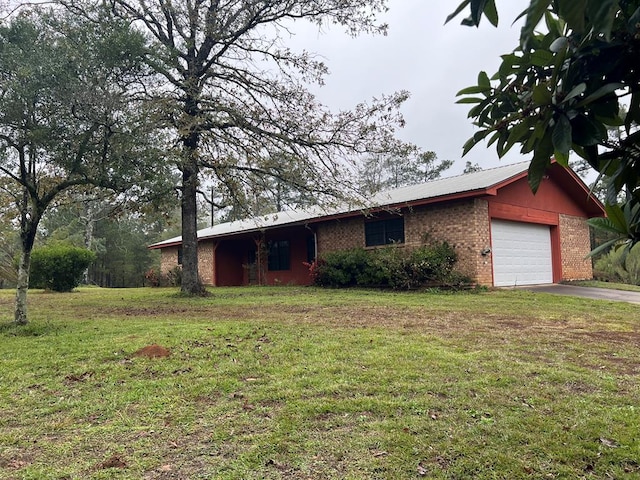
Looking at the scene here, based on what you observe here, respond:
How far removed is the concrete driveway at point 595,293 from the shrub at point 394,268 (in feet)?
8.75

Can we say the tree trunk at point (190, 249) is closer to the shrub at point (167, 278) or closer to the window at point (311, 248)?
the window at point (311, 248)

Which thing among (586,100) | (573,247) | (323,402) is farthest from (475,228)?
(586,100)

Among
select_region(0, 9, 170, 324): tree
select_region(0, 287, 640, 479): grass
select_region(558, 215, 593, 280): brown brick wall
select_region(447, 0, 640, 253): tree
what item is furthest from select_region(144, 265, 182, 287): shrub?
select_region(447, 0, 640, 253): tree

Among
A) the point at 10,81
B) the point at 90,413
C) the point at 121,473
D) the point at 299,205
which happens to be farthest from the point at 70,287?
the point at 121,473

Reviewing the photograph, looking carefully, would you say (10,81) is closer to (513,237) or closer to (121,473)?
(121,473)

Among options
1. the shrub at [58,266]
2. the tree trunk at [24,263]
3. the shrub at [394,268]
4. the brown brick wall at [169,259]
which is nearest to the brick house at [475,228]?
the shrub at [394,268]

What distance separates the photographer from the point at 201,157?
498 inches

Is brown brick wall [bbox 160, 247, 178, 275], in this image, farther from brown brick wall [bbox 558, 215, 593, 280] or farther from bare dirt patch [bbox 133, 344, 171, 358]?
bare dirt patch [bbox 133, 344, 171, 358]

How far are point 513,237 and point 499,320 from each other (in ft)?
25.2

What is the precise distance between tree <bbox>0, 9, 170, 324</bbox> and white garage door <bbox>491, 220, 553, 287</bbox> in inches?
403

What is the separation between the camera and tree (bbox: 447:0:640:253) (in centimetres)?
140

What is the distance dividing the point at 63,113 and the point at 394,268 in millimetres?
9580

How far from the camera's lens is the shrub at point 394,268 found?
13.0 metres

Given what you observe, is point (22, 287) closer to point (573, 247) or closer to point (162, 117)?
point (162, 117)
